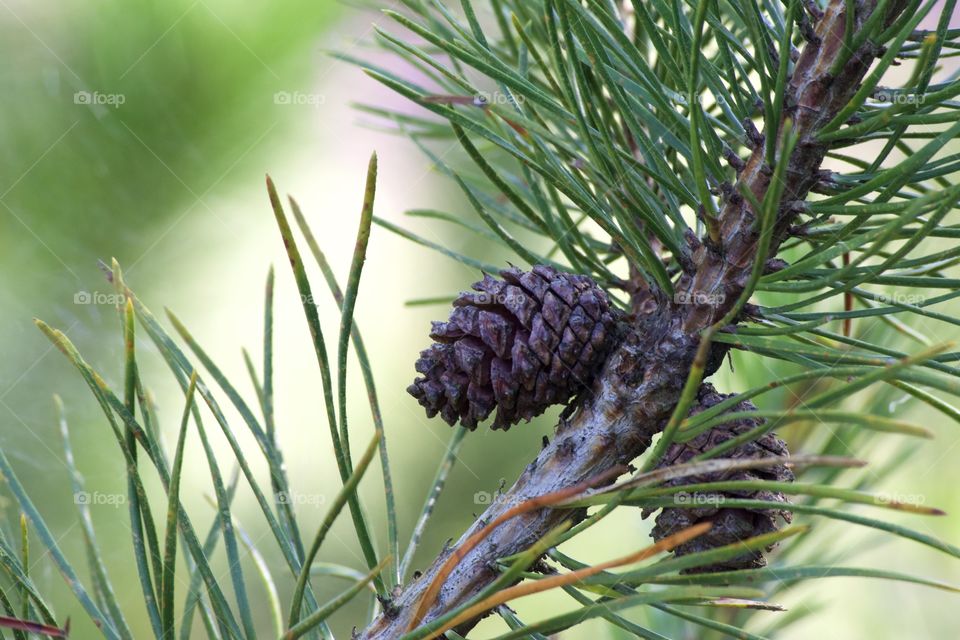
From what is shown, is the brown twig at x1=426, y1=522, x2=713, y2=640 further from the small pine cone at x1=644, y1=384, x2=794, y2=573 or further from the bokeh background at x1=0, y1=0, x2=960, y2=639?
the bokeh background at x1=0, y1=0, x2=960, y2=639

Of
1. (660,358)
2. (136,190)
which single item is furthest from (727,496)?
(136,190)

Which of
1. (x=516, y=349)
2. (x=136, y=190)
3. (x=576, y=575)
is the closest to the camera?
(x=576, y=575)

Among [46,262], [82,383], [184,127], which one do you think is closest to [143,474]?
[82,383]

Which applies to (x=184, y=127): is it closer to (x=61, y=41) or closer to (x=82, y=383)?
(x=61, y=41)

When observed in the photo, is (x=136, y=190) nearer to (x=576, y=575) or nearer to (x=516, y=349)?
(x=516, y=349)

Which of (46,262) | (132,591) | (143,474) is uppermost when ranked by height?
(46,262)

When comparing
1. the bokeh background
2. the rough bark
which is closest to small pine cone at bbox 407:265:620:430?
the rough bark

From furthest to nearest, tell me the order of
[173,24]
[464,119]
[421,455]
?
[421,455] → [173,24] → [464,119]
